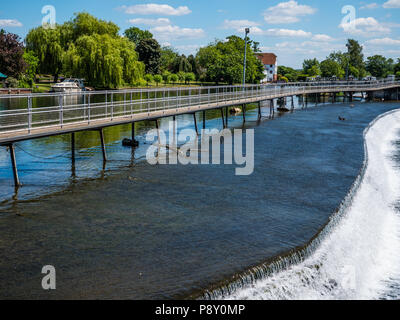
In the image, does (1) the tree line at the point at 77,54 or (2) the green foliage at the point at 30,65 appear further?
(2) the green foliage at the point at 30,65

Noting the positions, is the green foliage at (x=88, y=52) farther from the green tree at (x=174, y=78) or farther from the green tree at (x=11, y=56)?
the green tree at (x=174, y=78)

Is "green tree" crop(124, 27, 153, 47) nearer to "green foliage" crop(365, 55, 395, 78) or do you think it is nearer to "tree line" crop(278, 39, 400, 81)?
"tree line" crop(278, 39, 400, 81)

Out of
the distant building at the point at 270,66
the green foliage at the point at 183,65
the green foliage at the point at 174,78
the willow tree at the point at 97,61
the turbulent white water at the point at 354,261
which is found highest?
the distant building at the point at 270,66

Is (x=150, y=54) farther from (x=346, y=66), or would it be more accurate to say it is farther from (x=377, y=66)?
(x=377, y=66)

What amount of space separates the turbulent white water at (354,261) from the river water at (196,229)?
0.04 metres

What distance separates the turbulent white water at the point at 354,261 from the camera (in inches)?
350

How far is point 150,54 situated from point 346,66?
204 ft

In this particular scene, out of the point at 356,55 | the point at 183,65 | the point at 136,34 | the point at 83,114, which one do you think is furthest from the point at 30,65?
the point at 356,55

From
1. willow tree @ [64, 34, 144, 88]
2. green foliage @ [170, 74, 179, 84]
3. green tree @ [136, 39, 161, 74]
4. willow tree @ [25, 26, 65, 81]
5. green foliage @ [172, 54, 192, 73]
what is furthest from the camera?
green foliage @ [172, 54, 192, 73]

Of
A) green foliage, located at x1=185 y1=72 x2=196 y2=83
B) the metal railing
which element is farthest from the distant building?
the metal railing

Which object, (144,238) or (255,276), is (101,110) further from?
(255,276)

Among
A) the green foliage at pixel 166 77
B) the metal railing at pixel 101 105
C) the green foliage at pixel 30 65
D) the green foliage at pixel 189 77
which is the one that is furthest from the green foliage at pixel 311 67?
the green foliage at pixel 30 65

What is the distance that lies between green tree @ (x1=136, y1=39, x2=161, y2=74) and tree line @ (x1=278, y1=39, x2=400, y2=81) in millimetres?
42900

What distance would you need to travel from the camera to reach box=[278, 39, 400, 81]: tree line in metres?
119
